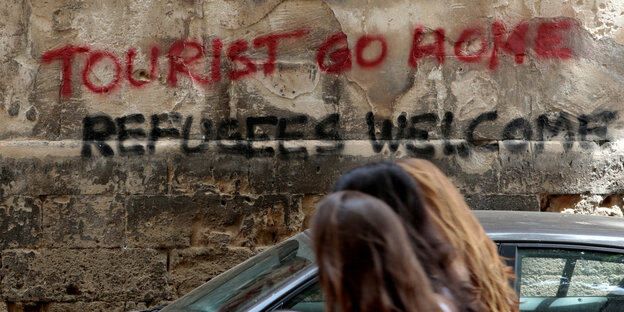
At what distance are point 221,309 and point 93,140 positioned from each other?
3.28 metres

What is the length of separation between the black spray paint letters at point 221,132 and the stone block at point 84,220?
48 centimetres

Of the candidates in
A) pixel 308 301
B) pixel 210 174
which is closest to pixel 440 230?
pixel 308 301

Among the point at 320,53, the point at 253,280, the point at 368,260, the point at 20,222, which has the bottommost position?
the point at 20,222

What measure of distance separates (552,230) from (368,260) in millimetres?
1573

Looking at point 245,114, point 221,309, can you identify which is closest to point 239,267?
point 221,309

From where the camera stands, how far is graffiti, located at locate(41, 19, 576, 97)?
5758mm

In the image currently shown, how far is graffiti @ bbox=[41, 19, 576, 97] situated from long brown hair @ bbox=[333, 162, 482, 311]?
4155 millimetres

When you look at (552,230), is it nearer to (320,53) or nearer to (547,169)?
(547,169)

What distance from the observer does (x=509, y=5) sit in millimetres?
5898

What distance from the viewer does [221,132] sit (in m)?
5.75

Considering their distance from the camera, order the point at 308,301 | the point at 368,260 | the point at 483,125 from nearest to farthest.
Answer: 1. the point at 368,260
2. the point at 308,301
3. the point at 483,125

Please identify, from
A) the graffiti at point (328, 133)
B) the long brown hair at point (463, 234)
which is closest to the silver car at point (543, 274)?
the long brown hair at point (463, 234)

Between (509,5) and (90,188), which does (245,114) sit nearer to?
(90,188)

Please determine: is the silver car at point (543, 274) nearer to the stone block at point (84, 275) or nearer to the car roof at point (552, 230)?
the car roof at point (552, 230)
